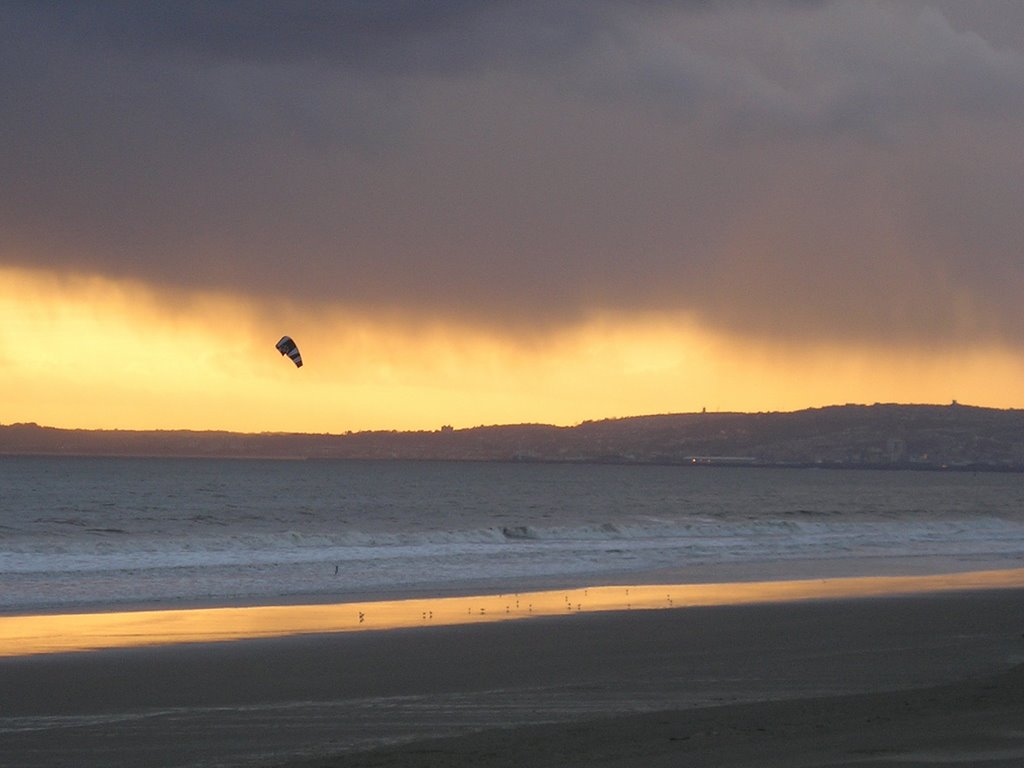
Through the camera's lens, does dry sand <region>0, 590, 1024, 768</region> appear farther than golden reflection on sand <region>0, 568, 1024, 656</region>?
No

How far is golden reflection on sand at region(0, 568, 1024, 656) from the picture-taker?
1712 centimetres

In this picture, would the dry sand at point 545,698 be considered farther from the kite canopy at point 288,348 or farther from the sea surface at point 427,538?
the sea surface at point 427,538

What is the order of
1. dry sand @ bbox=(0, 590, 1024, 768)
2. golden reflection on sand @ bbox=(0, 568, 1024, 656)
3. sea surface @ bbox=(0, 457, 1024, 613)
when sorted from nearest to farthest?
dry sand @ bbox=(0, 590, 1024, 768)
golden reflection on sand @ bbox=(0, 568, 1024, 656)
sea surface @ bbox=(0, 457, 1024, 613)

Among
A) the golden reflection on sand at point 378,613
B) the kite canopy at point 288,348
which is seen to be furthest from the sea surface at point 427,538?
the kite canopy at point 288,348

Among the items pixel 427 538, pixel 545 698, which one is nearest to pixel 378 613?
pixel 545 698

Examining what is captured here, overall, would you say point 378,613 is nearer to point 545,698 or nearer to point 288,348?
point 288,348

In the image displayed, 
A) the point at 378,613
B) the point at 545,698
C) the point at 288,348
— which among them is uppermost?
the point at 288,348

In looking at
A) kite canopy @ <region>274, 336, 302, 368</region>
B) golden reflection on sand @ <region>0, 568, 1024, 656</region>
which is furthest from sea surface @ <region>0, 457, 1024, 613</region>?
kite canopy @ <region>274, 336, 302, 368</region>

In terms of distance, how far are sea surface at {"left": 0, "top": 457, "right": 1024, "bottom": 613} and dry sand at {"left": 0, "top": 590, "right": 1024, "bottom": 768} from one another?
8.17m

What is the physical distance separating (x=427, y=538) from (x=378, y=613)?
83.8 ft

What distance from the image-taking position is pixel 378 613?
20.5 meters

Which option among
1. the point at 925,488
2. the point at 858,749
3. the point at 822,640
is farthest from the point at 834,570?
the point at 925,488

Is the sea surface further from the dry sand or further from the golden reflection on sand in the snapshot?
the dry sand

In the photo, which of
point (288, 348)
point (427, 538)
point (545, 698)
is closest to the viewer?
point (545, 698)
